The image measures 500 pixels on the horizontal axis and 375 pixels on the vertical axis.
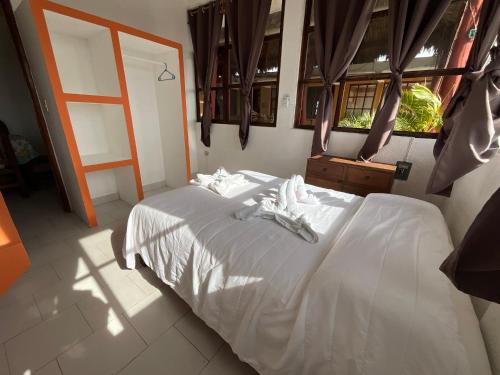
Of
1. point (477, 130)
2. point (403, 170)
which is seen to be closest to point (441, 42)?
point (403, 170)

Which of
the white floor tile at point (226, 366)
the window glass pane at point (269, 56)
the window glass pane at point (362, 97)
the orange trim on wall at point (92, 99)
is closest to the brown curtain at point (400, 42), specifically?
the window glass pane at point (362, 97)

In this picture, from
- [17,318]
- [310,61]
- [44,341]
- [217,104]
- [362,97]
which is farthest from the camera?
[217,104]

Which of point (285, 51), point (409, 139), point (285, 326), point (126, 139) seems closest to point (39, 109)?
point (126, 139)

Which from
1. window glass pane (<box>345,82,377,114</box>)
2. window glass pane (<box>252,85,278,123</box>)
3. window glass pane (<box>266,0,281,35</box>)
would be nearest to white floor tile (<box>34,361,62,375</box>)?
window glass pane (<box>252,85,278,123</box>)

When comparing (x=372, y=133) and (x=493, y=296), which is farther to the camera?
(x=372, y=133)

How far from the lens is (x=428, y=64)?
263 centimetres

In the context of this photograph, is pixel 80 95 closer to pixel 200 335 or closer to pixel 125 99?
pixel 125 99

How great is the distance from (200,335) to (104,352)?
1.63 ft

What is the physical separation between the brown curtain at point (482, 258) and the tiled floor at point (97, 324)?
1033 millimetres

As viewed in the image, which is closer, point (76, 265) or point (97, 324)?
point (97, 324)

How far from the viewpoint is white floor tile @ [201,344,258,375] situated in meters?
1.01

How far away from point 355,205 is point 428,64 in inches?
102

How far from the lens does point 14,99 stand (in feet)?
10.3

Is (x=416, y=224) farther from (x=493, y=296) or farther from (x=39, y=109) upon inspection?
(x=39, y=109)
